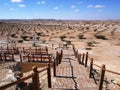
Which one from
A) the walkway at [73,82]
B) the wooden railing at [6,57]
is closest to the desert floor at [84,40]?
the wooden railing at [6,57]

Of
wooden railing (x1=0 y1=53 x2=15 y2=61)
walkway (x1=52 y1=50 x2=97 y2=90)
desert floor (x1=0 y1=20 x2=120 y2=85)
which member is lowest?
desert floor (x1=0 y1=20 x2=120 y2=85)

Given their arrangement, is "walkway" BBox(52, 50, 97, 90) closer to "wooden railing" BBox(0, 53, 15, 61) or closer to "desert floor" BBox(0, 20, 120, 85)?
"wooden railing" BBox(0, 53, 15, 61)

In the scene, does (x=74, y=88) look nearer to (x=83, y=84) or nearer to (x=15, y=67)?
(x=83, y=84)

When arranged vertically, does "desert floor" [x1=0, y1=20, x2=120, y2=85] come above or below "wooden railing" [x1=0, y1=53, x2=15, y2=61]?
below

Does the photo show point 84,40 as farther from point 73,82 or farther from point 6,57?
point 73,82

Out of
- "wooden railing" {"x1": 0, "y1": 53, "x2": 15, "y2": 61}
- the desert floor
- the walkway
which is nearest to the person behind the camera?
the walkway

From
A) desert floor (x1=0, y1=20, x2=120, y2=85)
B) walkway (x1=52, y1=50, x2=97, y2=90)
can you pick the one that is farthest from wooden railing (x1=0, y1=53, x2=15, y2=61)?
walkway (x1=52, y1=50, x2=97, y2=90)

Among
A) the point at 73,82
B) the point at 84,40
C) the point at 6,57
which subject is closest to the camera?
the point at 73,82

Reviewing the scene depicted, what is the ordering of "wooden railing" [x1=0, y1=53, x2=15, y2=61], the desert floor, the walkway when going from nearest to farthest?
the walkway
"wooden railing" [x1=0, y1=53, x2=15, y2=61]
the desert floor

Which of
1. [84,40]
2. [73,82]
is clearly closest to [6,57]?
[73,82]

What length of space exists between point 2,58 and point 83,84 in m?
9.75

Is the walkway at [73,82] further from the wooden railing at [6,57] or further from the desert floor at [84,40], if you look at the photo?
the desert floor at [84,40]

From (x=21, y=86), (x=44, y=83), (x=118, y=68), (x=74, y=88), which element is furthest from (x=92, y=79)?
(x=118, y=68)

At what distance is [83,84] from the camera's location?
9086mm
